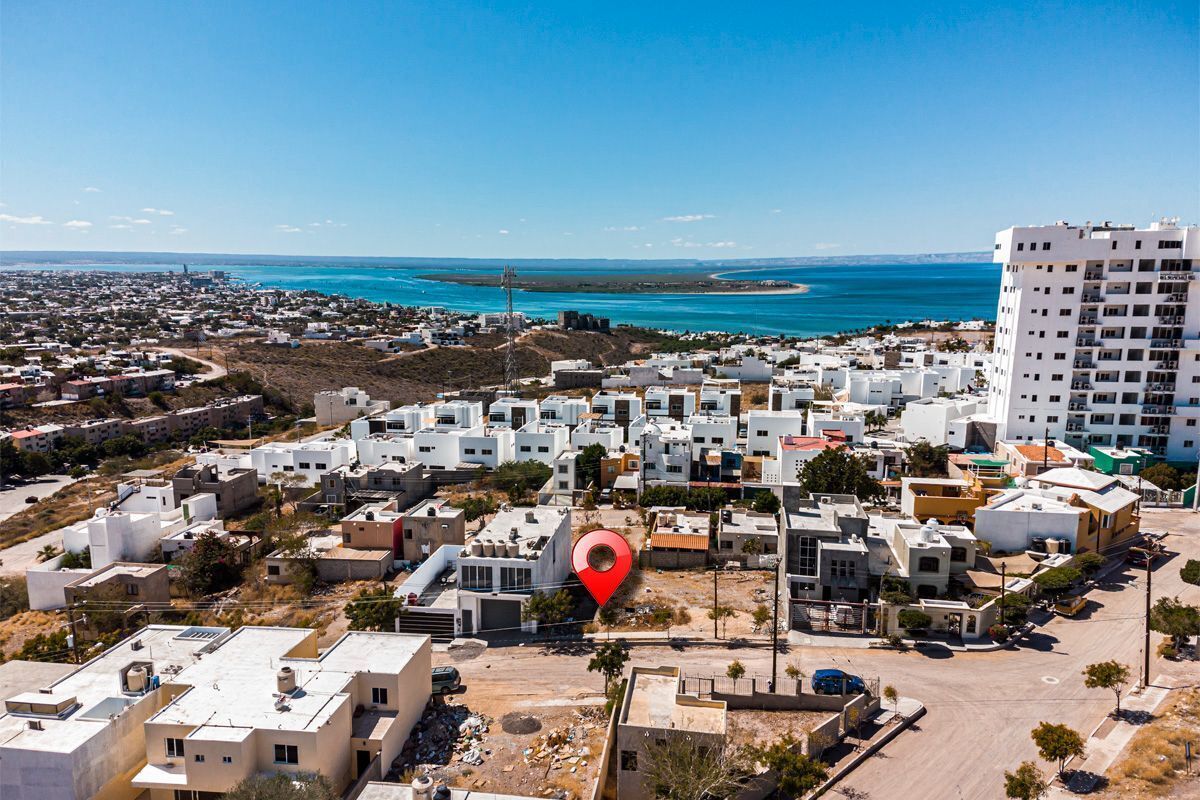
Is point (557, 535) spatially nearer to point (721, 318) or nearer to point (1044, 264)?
point (1044, 264)

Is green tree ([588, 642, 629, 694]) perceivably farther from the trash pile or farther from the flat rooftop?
the trash pile

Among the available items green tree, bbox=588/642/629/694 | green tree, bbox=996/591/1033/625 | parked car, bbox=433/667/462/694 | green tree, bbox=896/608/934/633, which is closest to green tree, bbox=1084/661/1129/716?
green tree, bbox=996/591/1033/625

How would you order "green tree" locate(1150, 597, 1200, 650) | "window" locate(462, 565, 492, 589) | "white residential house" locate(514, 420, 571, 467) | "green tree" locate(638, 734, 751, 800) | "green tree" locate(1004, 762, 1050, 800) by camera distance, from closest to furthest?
"green tree" locate(638, 734, 751, 800) → "green tree" locate(1004, 762, 1050, 800) → "green tree" locate(1150, 597, 1200, 650) → "window" locate(462, 565, 492, 589) → "white residential house" locate(514, 420, 571, 467)

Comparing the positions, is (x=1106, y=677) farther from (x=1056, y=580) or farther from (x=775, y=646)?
(x=775, y=646)

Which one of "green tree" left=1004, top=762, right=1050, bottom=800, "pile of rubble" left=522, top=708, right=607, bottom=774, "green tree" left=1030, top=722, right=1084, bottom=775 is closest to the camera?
"green tree" left=1004, top=762, right=1050, bottom=800

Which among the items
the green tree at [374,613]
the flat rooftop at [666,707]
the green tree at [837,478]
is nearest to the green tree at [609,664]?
the flat rooftop at [666,707]

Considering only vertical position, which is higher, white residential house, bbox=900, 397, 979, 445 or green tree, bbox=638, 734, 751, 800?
white residential house, bbox=900, 397, 979, 445

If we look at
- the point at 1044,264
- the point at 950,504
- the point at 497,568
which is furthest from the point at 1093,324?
the point at 497,568
